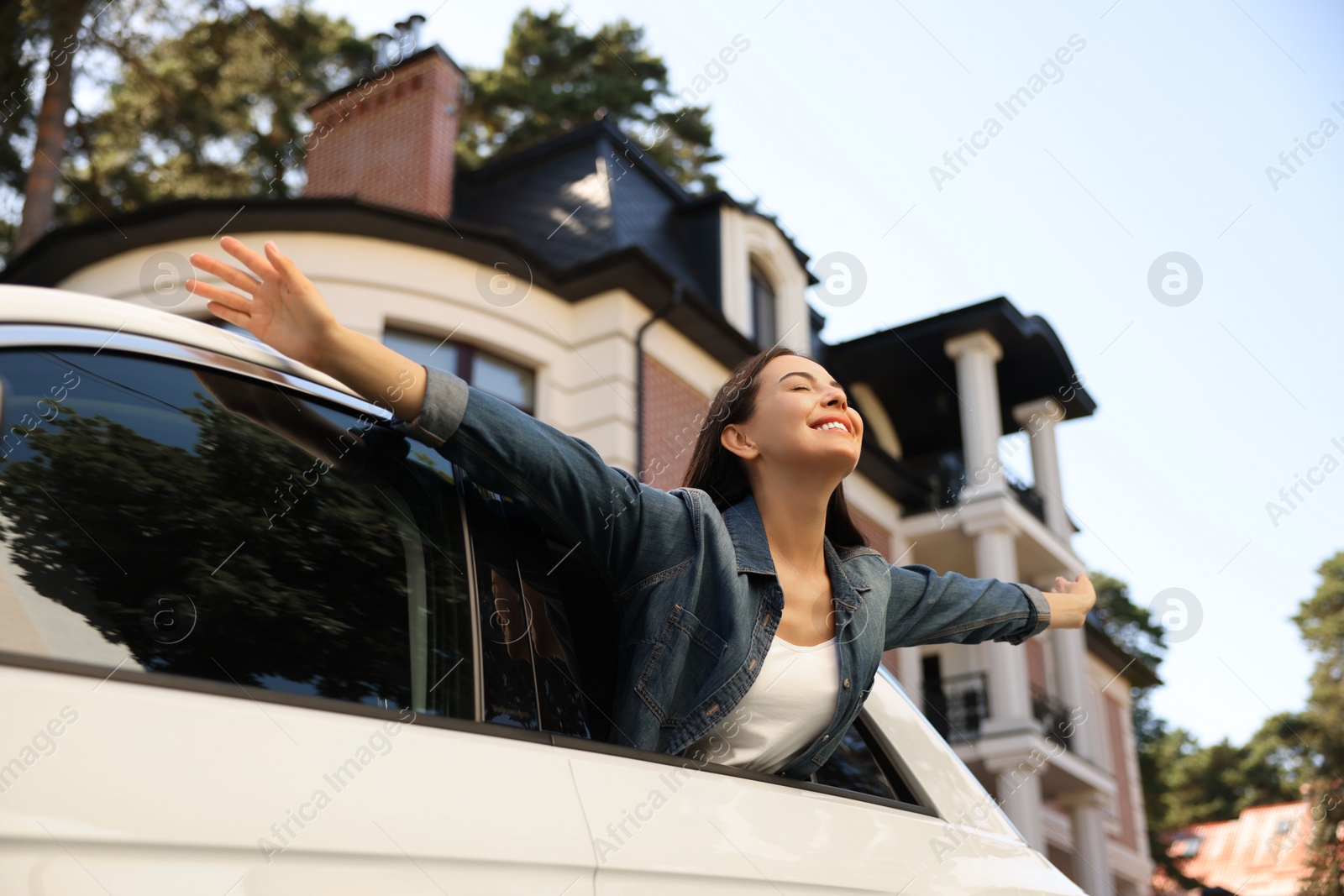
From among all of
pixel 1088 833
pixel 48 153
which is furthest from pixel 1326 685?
pixel 48 153

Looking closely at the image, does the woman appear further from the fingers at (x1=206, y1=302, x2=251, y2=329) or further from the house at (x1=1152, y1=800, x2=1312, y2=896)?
the house at (x1=1152, y1=800, x2=1312, y2=896)

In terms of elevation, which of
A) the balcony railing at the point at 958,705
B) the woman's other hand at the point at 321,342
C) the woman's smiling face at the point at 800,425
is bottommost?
the woman's other hand at the point at 321,342

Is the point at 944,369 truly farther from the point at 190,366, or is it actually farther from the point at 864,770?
the point at 190,366

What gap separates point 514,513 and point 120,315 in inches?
24.2

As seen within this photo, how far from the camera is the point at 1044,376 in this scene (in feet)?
62.0

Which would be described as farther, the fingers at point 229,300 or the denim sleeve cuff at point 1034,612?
the denim sleeve cuff at point 1034,612

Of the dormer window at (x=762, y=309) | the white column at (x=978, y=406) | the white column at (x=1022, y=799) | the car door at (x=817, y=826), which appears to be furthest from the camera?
the white column at (x=978, y=406)

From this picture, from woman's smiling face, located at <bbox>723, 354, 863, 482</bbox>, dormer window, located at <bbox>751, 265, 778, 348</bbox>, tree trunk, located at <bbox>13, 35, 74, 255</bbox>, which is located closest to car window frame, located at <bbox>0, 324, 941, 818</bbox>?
woman's smiling face, located at <bbox>723, 354, 863, 482</bbox>

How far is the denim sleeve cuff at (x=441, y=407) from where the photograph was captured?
5.08 ft

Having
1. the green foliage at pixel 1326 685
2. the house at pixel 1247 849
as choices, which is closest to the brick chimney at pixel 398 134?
the green foliage at pixel 1326 685

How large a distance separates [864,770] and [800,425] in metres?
0.67

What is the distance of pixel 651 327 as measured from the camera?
13.3 m

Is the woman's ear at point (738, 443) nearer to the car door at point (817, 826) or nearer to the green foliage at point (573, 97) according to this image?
the car door at point (817, 826)

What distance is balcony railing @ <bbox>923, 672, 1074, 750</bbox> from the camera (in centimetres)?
1698
